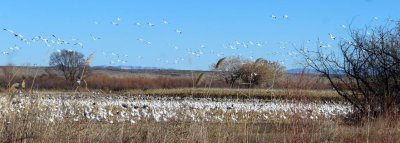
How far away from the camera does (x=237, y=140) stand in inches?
415

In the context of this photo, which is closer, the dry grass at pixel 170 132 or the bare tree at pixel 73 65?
the dry grass at pixel 170 132

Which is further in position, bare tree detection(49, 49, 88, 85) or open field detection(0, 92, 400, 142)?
bare tree detection(49, 49, 88, 85)

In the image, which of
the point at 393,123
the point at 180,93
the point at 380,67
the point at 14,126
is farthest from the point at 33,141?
the point at 180,93

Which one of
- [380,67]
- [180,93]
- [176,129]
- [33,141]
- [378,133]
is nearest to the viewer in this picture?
[33,141]

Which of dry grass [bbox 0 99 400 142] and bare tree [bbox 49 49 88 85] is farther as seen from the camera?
bare tree [bbox 49 49 88 85]

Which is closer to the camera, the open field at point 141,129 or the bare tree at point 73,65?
the open field at point 141,129

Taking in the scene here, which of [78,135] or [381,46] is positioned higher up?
[381,46]

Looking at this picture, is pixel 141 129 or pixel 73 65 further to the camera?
pixel 73 65

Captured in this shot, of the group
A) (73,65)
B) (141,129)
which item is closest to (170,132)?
(141,129)

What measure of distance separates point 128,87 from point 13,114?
1501 inches

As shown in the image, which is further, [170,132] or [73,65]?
[73,65]

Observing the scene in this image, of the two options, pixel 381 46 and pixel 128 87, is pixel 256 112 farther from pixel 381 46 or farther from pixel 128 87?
pixel 128 87

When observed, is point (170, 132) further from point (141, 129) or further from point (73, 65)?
point (73, 65)

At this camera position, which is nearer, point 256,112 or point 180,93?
point 256,112
